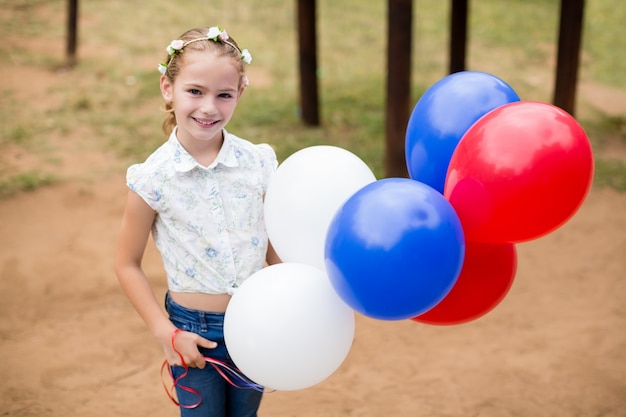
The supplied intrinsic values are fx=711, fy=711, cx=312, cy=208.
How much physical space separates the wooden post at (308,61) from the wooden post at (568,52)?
7.14ft

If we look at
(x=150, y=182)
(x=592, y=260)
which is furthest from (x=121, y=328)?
(x=592, y=260)

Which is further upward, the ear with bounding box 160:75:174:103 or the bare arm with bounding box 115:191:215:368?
the ear with bounding box 160:75:174:103

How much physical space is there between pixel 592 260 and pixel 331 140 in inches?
101

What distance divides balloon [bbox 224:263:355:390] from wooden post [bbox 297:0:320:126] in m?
4.93

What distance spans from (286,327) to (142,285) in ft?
1.57

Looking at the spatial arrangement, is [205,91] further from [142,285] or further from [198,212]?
[142,285]

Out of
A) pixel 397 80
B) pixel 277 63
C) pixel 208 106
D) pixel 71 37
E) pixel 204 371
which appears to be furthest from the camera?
pixel 277 63

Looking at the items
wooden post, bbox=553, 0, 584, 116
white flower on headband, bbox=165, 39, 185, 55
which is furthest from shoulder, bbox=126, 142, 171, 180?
wooden post, bbox=553, 0, 584, 116

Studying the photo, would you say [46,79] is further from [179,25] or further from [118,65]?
[179,25]

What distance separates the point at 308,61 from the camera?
6.56 meters

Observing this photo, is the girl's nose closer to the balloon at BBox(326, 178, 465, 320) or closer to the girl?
the girl

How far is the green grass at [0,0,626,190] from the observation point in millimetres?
6352

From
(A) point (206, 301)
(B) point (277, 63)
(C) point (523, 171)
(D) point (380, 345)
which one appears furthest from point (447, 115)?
(B) point (277, 63)

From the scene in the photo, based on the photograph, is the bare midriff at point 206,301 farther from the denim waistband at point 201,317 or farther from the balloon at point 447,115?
the balloon at point 447,115
